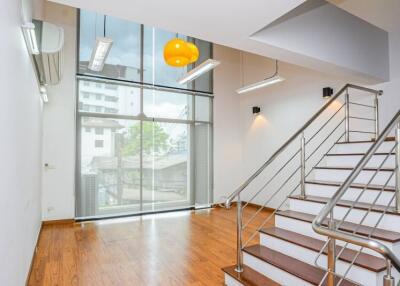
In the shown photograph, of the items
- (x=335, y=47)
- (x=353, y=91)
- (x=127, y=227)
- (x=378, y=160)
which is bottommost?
(x=127, y=227)

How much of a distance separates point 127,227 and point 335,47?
4628 millimetres

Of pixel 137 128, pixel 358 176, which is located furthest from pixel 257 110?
pixel 358 176

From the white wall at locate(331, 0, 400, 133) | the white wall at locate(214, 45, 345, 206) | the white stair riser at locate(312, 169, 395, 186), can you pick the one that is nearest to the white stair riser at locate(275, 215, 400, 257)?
the white stair riser at locate(312, 169, 395, 186)

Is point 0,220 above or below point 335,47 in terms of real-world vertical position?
below

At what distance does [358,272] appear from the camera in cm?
210

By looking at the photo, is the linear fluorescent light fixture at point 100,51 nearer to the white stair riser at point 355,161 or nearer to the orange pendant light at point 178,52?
the orange pendant light at point 178,52

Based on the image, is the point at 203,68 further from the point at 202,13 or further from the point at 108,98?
the point at 108,98

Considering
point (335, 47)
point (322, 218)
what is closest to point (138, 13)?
point (322, 218)

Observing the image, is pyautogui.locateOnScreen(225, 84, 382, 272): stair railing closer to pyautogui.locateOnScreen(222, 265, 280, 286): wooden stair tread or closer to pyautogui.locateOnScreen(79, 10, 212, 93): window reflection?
pyautogui.locateOnScreen(222, 265, 280, 286): wooden stair tread

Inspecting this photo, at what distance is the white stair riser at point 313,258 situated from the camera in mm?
2027

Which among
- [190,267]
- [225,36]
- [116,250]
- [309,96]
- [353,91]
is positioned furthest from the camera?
[309,96]

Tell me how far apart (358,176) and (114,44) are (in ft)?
17.7

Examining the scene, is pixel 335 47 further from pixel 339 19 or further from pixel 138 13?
pixel 138 13

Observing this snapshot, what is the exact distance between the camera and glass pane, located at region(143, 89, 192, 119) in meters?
6.09
